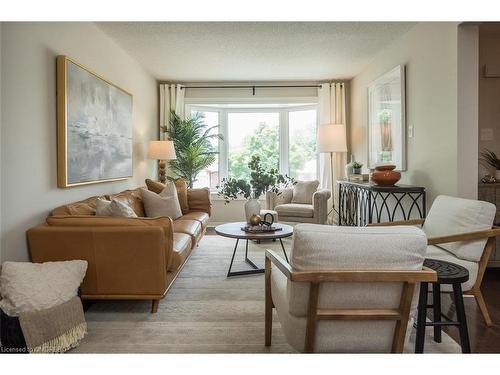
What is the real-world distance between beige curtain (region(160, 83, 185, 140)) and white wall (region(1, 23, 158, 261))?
2722 mm

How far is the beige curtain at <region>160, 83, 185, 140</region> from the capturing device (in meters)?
6.63

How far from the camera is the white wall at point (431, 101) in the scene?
3410 millimetres

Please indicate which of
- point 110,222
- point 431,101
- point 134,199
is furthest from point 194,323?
point 431,101

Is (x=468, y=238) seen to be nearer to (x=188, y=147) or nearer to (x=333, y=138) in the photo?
(x=333, y=138)

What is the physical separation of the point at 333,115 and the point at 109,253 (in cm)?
Result: 499

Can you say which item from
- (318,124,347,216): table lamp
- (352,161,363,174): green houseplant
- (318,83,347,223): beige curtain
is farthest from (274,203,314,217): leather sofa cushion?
(318,83,347,223): beige curtain

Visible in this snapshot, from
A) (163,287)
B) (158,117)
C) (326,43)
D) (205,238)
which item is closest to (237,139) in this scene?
(158,117)

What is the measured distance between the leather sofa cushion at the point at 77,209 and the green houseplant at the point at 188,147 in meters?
3.06

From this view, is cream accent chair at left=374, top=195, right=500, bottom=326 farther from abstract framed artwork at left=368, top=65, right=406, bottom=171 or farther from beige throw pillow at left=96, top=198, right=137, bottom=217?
beige throw pillow at left=96, top=198, right=137, bottom=217

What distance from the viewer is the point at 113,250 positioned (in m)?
2.63

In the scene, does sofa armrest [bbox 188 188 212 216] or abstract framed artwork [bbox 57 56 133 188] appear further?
sofa armrest [bbox 188 188 212 216]

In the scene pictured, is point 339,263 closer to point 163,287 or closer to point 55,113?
point 163,287

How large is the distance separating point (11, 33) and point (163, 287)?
6.64 feet

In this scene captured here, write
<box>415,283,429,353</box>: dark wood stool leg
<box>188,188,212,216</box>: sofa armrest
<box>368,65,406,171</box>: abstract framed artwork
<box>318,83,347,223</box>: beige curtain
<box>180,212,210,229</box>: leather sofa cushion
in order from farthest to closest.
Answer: <box>318,83,347,223</box>: beige curtain < <box>188,188,212,216</box>: sofa armrest < <box>180,212,210,229</box>: leather sofa cushion < <box>368,65,406,171</box>: abstract framed artwork < <box>415,283,429,353</box>: dark wood stool leg
